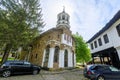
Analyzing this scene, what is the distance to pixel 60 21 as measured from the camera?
3422cm

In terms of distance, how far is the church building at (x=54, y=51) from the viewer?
69.1 ft

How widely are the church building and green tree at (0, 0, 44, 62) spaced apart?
10.7 feet

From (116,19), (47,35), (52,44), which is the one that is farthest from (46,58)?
(116,19)

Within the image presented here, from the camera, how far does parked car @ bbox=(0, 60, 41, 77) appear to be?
11984 mm

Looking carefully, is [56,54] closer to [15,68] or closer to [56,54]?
[56,54]

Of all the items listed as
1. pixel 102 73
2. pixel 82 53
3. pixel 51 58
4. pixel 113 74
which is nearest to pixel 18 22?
pixel 51 58

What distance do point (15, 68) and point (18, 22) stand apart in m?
8.26

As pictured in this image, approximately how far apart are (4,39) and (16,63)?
5971 millimetres

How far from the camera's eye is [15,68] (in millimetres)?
12727

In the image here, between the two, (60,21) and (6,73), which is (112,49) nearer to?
(6,73)

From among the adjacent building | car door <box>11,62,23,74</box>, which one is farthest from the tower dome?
car door <box>11,62,23,74</box>

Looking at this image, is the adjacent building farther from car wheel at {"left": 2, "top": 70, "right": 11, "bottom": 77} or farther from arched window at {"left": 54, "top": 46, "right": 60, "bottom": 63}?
car wheel at {"left": 2, "top": 70, "right": 11, "bottom": 77}

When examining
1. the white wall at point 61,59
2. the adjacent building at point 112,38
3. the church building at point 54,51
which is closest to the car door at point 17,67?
the church building at point 54,51

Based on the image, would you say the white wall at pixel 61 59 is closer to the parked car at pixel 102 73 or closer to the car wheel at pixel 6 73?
the car wheel at pixel 6 73
